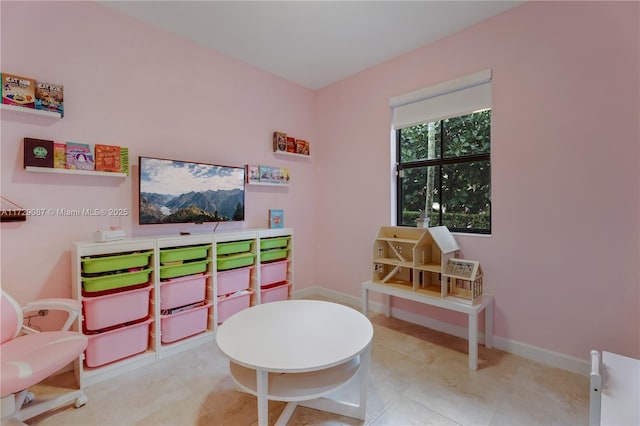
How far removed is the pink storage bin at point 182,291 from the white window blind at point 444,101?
2452 millimetres

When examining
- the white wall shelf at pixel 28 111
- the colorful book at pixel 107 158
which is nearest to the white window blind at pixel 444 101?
the colorful book at pixel 107 158

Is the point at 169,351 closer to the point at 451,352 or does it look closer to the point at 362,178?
the point at 451,352

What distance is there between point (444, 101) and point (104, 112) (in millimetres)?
2862

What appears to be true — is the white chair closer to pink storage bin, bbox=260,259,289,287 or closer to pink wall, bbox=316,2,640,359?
pink storage bin, bbox=260,259,289,287

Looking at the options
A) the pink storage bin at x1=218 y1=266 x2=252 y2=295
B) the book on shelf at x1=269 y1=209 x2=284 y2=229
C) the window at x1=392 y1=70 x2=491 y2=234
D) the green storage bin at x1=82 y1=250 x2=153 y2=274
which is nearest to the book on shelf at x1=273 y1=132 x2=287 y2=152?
the book on shelf at x1=269 y1=209 x2=284 y2=229

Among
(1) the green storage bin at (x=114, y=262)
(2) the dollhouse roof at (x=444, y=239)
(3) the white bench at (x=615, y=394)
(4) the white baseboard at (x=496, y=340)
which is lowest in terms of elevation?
(4) the white baseboard at (x=496, y=340)

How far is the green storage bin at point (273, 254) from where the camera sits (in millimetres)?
2879

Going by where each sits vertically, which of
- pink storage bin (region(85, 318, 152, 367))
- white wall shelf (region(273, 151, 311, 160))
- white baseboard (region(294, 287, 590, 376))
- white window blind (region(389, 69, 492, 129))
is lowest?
white baseboard (region(294, 287, 590, 376))

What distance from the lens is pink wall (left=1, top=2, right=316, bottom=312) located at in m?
1.87

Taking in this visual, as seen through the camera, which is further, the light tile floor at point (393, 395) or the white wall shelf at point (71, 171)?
the white wall shelf at point (71, 171)

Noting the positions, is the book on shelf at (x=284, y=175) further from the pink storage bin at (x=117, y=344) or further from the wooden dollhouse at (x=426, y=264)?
the pink storage bin at (x=117, y=344)

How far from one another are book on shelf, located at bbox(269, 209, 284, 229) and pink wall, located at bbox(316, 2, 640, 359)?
1905mm

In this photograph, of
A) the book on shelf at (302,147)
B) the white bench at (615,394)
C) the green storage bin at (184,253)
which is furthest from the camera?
the book on shelf at (302,147)

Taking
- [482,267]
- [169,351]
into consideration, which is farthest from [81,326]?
[482,267]
